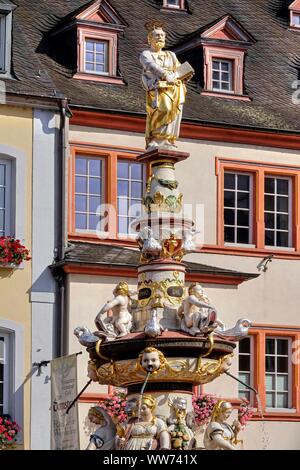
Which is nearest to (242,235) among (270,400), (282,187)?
(282,187)

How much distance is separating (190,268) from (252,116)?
4.62m

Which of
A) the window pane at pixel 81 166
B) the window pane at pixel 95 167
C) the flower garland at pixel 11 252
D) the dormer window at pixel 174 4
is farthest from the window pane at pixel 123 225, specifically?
the dormer window at pixel 174 4

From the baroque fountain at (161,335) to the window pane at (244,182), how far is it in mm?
15284

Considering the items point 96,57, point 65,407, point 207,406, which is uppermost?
point 96,57

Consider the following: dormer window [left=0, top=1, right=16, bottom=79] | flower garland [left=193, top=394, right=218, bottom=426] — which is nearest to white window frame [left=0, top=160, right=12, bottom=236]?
dormer window [left=0, top=1, right=16, bottom=79]

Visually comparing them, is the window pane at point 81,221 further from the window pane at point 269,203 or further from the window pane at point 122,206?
the window pane at point 269,203

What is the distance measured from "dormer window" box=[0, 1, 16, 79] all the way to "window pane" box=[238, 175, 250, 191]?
5.85 metres

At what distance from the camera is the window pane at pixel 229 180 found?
40688 mm

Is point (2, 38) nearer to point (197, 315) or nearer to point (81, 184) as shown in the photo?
point (81, 184)

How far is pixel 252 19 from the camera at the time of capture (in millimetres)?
44625

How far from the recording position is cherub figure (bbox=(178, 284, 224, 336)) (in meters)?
24.2

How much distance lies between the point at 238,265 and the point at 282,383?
2632 mm

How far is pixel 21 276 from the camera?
37.3 metres
